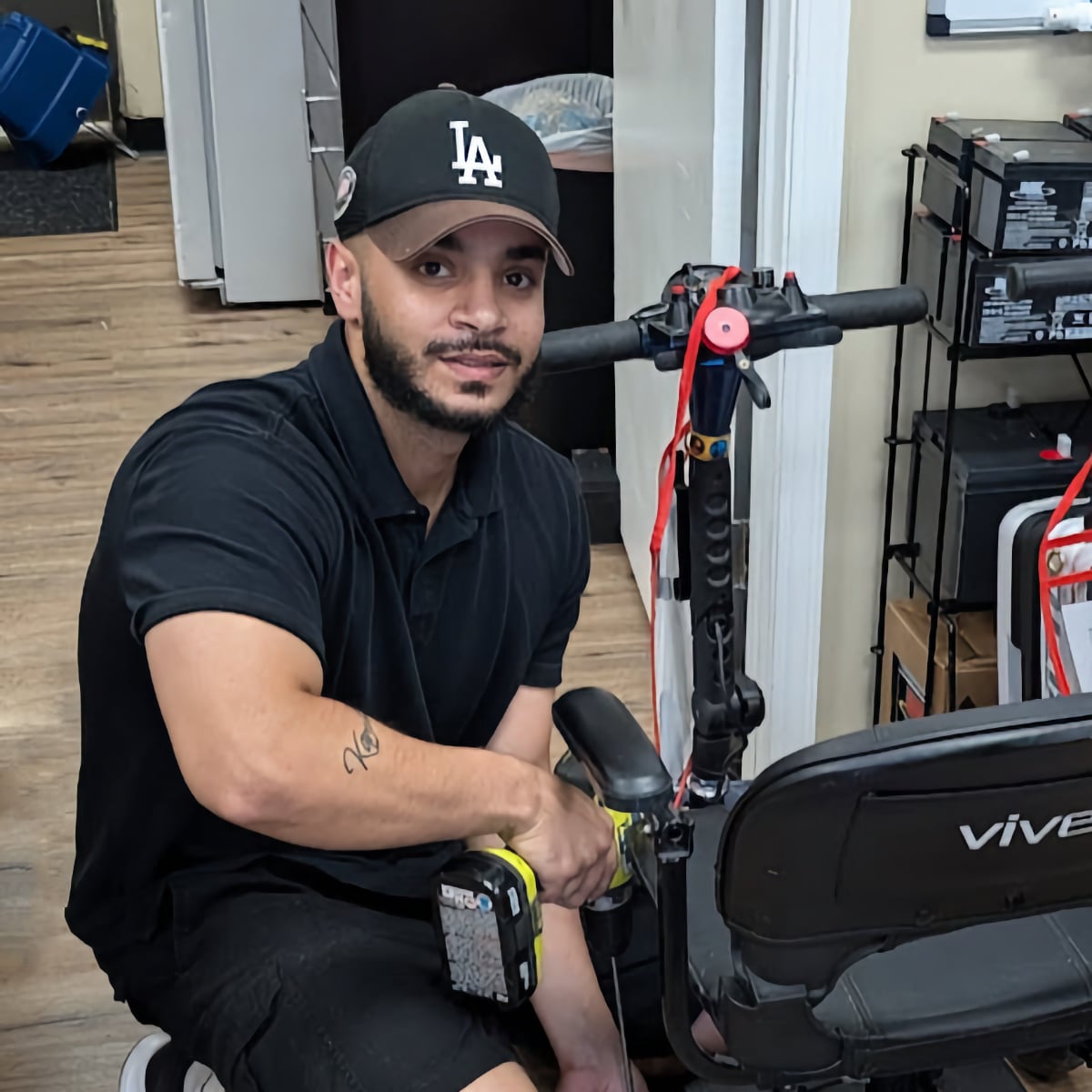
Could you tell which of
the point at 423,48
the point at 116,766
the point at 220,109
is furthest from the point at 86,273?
the point at 116,766

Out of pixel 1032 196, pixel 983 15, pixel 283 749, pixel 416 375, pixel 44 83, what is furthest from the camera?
pixel 44 83

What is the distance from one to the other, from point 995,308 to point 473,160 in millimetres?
754

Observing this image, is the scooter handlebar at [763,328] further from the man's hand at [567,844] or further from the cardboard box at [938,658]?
the cardboard box at [938,658]

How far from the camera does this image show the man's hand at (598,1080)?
1.51 meters

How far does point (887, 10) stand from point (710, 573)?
77cm

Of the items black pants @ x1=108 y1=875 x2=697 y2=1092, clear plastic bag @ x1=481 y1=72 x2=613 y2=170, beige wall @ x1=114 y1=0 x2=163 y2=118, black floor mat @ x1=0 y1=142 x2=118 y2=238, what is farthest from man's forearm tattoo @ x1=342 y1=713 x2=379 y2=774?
beige wall @ x1=114 y1=0 x2=163 y2=118

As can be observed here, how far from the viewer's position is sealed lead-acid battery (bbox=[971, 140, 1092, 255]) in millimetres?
1684

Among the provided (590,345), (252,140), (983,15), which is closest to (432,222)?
(590,345)

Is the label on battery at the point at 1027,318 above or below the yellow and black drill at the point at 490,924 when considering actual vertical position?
above

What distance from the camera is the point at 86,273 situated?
4.85 meters

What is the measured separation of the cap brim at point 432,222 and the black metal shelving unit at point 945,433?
2.23 feet

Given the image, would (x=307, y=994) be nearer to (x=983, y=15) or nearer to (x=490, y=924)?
(x=490, y=924)

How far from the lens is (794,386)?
1954 mm

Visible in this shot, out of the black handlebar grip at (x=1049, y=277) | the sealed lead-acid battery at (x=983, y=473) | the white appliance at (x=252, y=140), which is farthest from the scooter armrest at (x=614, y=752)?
the white appliance at (x=252, y=140)
